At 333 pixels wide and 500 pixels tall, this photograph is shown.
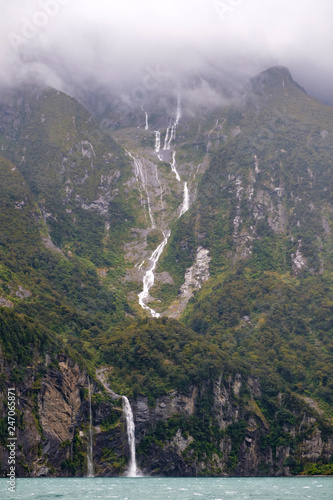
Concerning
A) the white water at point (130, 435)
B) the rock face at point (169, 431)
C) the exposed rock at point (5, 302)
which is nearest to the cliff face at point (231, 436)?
the rock face at point (169, 431)

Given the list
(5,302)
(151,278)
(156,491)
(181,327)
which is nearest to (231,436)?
(181,327)

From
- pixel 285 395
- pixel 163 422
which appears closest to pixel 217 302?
pixel 285 395

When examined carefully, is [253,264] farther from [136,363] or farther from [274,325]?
[136,363]

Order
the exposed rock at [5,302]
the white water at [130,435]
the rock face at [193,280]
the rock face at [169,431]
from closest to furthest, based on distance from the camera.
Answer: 1. the rock face at [169,431]
2. the white water at [130,435]
3. the exposed rock at [5,302]
4. the rock face at [193,280]

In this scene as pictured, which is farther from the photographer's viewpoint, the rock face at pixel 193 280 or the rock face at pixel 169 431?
the rock face at pixel 193 280

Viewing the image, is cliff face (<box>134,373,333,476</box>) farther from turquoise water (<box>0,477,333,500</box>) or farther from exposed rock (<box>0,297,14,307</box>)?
exposed rock (<box>0,297,14,307</box>)

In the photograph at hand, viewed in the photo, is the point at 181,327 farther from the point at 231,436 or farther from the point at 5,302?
the point at 5,302

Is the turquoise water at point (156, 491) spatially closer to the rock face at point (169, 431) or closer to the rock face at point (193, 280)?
the rock face at point (169, 431)
